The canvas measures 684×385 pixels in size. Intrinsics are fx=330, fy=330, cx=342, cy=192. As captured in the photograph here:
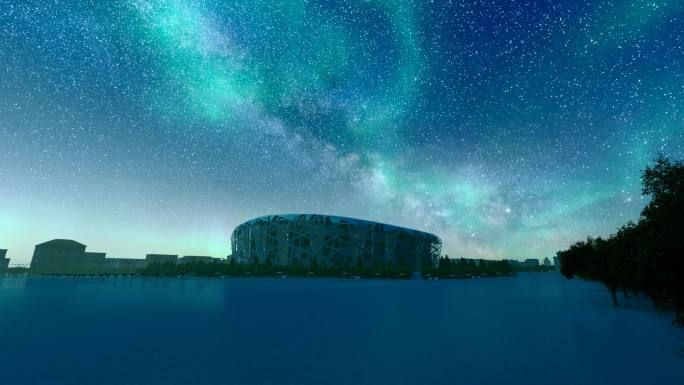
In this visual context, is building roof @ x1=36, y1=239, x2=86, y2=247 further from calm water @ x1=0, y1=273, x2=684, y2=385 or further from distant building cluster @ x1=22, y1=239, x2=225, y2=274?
calm water @ x1=0, y1=273, x2=684, y2=385

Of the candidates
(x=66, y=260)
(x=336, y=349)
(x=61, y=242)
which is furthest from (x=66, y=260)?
(x=336, y=349)

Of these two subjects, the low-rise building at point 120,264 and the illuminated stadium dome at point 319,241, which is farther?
the low-rise building at point 120,264

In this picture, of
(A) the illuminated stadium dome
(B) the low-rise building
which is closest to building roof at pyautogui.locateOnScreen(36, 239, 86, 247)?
(B) the low-rise building

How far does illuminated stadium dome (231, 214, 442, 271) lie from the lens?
479ft

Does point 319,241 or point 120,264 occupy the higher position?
point 319,241

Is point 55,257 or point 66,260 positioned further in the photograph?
point 66,260

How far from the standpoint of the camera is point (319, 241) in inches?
5773

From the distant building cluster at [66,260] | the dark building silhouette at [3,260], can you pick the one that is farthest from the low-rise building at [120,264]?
the dark building silhouette at [3,260]

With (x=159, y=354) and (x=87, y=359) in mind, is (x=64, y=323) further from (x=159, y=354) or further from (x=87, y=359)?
(x=159, y=354)

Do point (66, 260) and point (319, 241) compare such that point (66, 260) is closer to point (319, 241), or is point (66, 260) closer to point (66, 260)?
point (66, 260)

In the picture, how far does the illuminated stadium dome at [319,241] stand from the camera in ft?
479

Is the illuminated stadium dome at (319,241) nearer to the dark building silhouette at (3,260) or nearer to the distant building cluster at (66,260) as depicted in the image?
the distant building cluster at (66,260)

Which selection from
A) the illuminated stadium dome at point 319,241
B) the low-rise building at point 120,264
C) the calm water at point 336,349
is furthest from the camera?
the low-rise building at point 120,264

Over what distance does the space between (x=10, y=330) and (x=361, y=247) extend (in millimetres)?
135925
